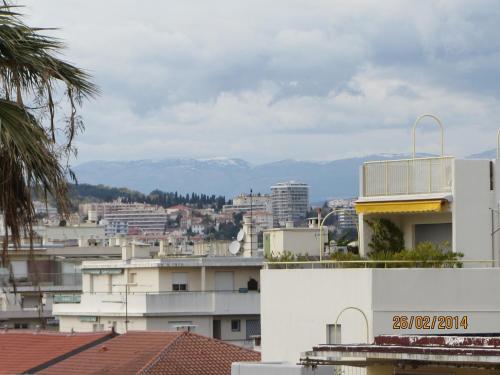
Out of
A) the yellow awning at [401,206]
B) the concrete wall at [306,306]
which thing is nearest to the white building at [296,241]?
the yellow awning at [401,206]

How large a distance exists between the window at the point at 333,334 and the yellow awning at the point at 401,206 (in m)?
3.73

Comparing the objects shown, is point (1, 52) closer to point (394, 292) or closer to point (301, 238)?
point (394, 292)

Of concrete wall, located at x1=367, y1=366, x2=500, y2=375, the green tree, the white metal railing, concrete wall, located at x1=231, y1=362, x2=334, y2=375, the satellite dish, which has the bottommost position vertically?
concrete wall, located at x1=231, y1=362, x2=334, y2=375

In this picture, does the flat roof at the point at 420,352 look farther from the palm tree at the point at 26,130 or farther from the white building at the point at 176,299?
the white building at the point at 176,299

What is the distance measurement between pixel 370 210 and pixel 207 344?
454 inches

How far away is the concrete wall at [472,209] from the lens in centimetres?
3712

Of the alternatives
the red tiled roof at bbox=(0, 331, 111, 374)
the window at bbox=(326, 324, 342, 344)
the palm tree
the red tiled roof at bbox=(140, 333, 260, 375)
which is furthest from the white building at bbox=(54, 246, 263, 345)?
the palm tree

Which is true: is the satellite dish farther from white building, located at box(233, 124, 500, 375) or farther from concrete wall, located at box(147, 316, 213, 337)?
white building, located at box(233, 124, 500, 375)

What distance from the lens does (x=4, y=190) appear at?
47.6ft

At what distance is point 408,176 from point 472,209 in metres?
1.97

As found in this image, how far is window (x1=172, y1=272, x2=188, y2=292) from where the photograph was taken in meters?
78.5

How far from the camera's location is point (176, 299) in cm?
7525
